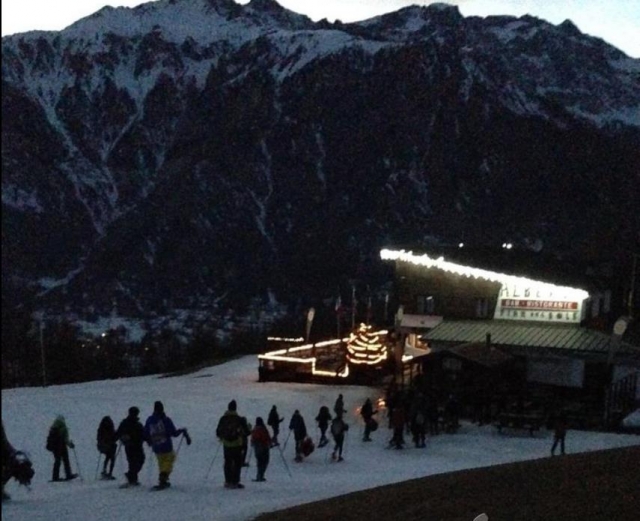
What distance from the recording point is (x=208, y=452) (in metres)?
20.2

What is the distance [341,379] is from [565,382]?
8234 mm

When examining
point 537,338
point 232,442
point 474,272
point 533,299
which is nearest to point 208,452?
point 232,442

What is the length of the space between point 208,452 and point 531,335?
1433 cm

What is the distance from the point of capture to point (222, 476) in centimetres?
1688

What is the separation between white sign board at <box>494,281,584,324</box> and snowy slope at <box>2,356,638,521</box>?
644cm

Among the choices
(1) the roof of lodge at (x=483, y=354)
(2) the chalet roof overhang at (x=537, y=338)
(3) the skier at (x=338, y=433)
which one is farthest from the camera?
(2) the chalet roof overhang at (x=537, y=338)

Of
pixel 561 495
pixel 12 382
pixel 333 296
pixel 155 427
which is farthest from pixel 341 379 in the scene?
pixel 333 296

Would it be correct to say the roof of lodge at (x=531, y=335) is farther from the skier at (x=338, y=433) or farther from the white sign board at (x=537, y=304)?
the skier at (x=338, y=433)

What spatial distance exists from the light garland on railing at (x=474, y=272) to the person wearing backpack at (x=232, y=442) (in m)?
20.1

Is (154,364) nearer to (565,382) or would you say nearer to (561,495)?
(565,382)

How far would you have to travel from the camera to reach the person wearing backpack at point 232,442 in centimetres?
1402

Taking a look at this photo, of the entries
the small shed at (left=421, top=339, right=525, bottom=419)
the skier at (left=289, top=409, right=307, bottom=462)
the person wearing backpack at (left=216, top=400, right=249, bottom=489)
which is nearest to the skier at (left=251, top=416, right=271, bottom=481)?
the person wearing backpack at (left=216, top=400, right=249, bottom=489)

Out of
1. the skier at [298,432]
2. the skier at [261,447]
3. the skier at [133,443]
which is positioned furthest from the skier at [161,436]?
the skier at [298,432]

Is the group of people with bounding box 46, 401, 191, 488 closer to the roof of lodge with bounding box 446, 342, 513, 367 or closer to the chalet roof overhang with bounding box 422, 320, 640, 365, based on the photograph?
the roof of lodge with bounding box 446, 342, 513, 367
